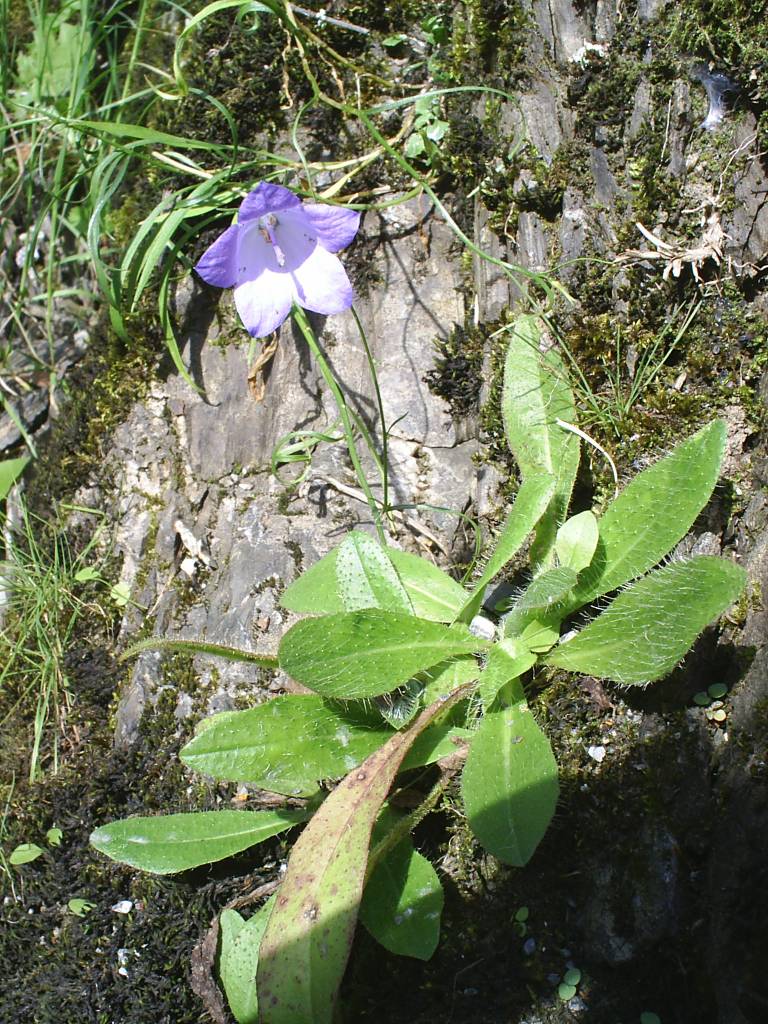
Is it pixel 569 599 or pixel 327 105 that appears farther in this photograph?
pixel 327 105

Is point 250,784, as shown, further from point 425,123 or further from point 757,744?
point 425,123

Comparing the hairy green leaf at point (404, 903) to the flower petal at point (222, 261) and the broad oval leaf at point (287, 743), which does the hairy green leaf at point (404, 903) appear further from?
the flower petal at point (222, 261)

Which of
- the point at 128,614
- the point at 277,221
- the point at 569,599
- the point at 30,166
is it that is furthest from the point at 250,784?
the point at 30,166

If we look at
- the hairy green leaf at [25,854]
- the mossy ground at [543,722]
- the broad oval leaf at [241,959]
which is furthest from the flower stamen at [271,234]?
the hairy green leaf at [25,854]

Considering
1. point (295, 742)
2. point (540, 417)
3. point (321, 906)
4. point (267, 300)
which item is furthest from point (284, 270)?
point (321, 906)

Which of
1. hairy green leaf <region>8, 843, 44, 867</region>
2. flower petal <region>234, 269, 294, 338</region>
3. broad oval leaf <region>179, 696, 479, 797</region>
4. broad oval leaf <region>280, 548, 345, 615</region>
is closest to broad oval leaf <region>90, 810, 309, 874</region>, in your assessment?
broad oval leaf <region>179, 696, 479, 797</region>
